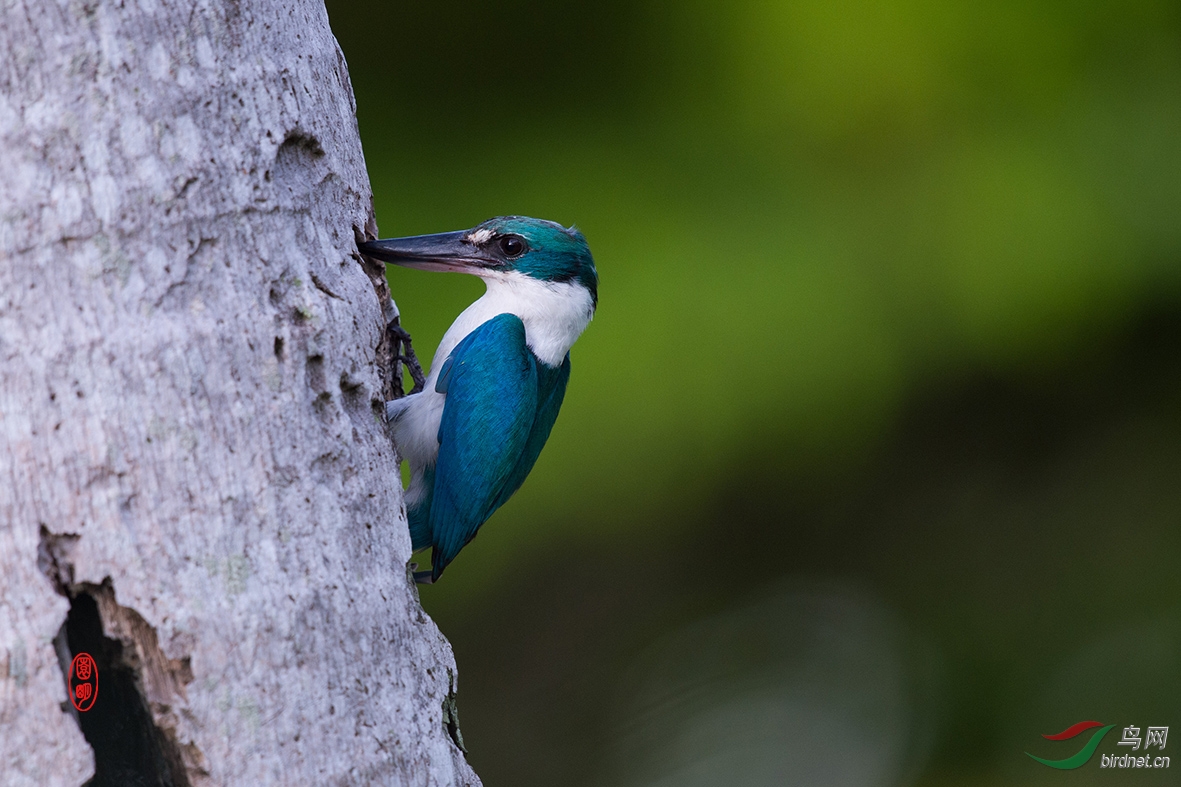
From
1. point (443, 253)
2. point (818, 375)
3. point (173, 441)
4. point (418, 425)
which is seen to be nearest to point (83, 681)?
point (173, 441)

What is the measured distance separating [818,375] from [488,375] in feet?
5.96

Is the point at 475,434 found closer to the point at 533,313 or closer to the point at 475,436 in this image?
the point at 475,436

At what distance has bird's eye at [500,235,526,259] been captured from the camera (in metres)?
3.03

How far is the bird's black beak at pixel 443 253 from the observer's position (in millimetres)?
2641

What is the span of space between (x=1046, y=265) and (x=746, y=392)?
1.26m

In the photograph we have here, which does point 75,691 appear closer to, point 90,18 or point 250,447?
point 250,447

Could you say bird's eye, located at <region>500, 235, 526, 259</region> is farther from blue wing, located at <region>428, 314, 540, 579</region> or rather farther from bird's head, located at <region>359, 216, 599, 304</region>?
blue wing, located at <region>428, 314, 540, 579</region>

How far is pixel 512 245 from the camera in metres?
3.04

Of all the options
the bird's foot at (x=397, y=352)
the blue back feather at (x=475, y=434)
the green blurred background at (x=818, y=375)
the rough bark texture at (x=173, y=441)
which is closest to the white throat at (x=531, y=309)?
the blue back feather at (x=475, y=434)

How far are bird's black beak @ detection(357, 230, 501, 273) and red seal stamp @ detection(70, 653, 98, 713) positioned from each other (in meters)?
1.20

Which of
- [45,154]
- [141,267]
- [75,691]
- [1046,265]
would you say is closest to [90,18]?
[45,154]

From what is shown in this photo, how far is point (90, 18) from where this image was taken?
5.51 ft

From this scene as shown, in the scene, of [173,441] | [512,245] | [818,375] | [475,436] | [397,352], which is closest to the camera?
[173,441]

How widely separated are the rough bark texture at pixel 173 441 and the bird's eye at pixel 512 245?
1.18m
